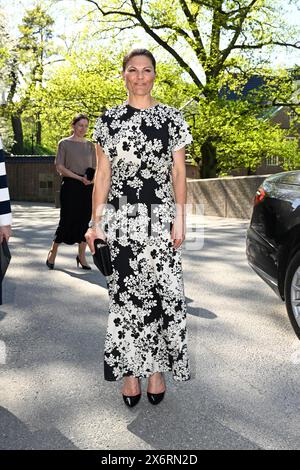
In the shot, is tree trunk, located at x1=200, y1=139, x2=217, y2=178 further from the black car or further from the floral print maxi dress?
the floral print maxi dress

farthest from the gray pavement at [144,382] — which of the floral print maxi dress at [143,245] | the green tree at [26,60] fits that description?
the green tree at [26,60]

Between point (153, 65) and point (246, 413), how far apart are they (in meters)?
1.97

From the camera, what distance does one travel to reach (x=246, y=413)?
3.13 metres

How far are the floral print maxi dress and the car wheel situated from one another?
137 centimetres

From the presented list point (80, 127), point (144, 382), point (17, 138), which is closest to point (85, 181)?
point (80, 127)

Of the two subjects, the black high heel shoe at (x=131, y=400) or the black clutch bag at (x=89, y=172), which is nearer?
the black high heel shoe at (x=131, y=400)

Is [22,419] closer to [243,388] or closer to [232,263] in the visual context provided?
[243,388]

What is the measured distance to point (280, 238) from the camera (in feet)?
14.9

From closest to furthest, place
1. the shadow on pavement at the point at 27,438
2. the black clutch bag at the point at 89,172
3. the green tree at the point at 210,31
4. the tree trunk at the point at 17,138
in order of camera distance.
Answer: the shadow on pavement at the point at 27,438, the black clutch bag at the point at 89,172, the green tree at the point at 210,31, the tree trunk at the point at 17,138

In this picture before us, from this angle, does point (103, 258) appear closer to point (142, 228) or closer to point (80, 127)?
point (142, 228)

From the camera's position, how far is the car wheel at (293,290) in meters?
4.32

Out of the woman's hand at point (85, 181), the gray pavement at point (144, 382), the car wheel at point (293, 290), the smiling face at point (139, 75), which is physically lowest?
the gray pavement at point (144, 382)

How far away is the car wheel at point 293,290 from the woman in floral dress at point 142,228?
1370 millimetres

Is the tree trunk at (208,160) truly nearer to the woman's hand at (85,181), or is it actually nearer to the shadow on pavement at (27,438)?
the woman's hand at (85,181)
